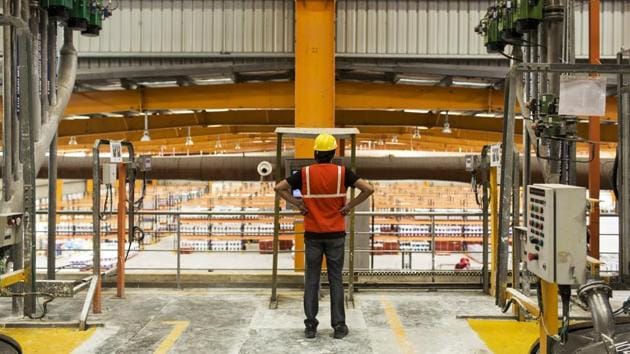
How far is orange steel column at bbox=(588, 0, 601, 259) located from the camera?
721 centimetres

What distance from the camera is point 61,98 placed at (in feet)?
21.1

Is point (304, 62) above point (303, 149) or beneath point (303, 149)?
above

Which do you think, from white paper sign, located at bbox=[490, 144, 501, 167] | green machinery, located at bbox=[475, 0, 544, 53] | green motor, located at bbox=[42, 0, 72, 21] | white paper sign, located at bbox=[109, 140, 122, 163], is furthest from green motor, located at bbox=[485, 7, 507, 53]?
green motor, located at bbox=[42, 0, 72, 21]

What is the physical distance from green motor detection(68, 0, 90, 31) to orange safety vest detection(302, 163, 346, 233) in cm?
345

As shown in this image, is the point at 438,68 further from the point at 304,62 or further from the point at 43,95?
the point at 43,95

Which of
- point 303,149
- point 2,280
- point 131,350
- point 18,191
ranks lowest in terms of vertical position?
point 131,350

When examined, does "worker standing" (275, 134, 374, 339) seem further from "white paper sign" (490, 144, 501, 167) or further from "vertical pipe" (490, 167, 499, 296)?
"vertical pipe" (490, 167, 499, 296)

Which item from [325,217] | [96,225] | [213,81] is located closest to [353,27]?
[213,81]

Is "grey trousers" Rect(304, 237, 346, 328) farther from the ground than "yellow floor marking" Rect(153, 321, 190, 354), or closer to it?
farther from the ground

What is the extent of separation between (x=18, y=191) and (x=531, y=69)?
528 cm

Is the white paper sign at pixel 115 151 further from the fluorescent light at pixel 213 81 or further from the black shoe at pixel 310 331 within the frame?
the fluorescent light at pixel 213 81

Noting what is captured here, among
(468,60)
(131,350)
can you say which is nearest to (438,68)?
(468,60)

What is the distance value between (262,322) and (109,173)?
2.51 meters

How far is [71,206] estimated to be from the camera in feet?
69.8
